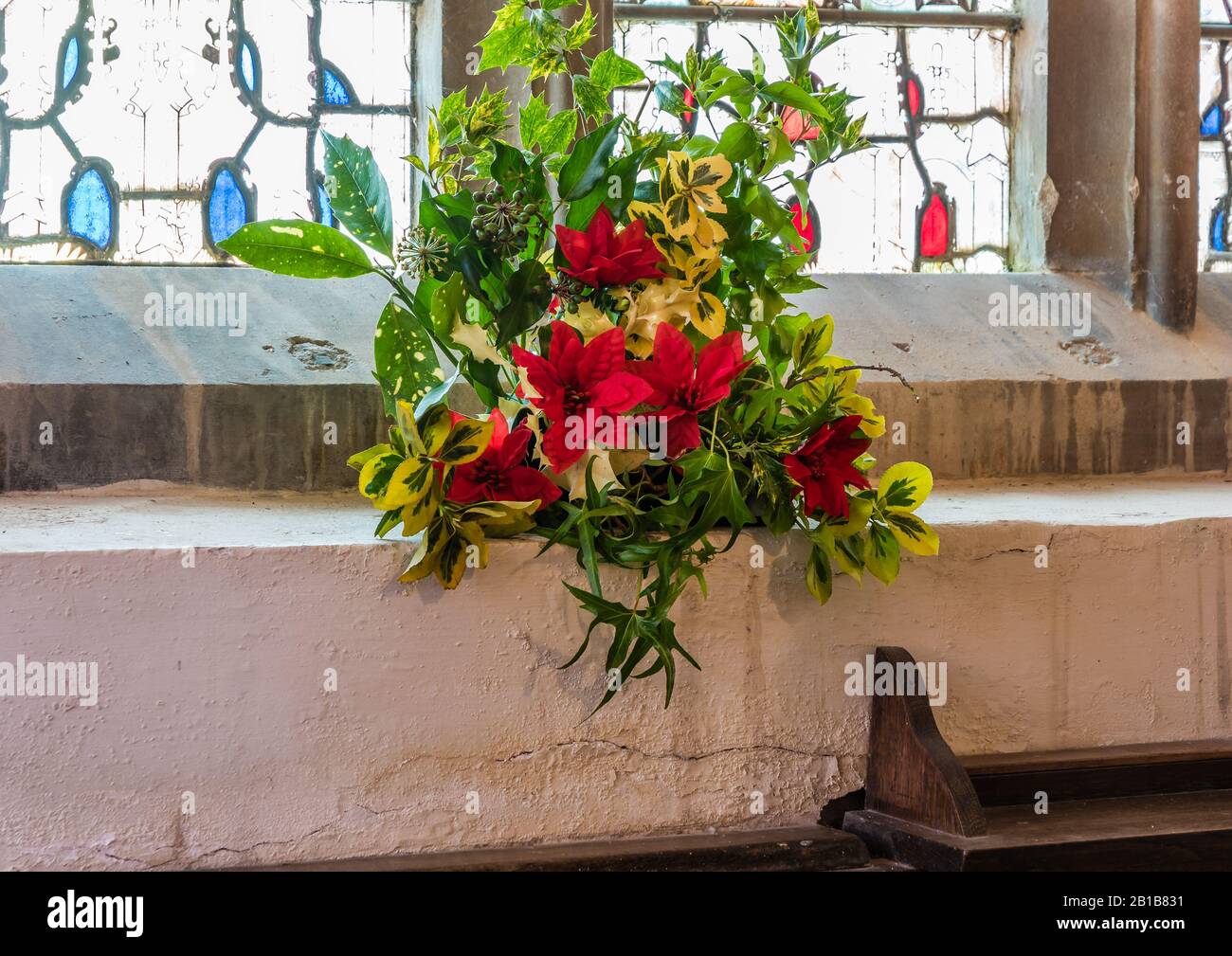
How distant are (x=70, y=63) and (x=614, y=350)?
1265 mm

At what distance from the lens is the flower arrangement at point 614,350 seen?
1.02 metres

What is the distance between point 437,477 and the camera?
1011mm

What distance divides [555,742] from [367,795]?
18 cm

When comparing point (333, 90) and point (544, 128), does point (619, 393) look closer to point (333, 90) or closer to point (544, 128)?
point (544, 128)

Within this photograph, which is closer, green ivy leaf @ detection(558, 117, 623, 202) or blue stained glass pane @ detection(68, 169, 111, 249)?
green ivy leaf @ detection(558, 117, 623, 202)

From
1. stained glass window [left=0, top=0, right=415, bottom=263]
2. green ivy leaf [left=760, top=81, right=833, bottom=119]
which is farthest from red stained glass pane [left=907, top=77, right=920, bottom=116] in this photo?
green ivy leaf [left=760, top=81, right=833, bottom=119]

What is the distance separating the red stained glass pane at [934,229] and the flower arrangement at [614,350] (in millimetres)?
1022

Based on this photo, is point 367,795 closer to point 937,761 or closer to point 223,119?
point 937,761

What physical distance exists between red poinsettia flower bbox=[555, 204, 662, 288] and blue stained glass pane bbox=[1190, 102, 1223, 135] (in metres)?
1.76

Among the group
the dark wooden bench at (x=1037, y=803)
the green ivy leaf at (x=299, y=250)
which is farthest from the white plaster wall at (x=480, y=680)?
the green ivy leaf at (x=299, y=250)

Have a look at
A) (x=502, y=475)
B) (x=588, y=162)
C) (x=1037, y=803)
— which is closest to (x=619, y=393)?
(x=502, y=475)

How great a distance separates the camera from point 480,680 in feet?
3.55

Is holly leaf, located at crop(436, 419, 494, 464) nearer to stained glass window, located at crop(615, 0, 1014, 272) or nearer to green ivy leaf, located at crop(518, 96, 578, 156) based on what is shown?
green ivy leaf, located at crop(518, 96, 578, 156)

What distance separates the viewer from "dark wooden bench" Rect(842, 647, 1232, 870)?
42.4 inches
